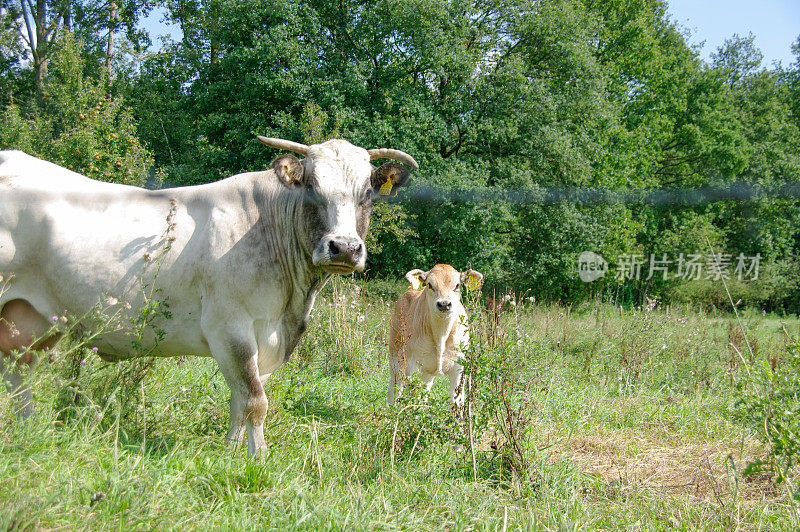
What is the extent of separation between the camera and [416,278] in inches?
230

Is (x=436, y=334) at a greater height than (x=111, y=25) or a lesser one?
lesser

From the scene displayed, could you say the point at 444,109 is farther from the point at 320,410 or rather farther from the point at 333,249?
the point at 333,249

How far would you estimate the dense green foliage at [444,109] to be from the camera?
18.1m

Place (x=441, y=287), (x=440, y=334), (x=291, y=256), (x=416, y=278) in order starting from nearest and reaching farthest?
1. (x=291, y=256)
2. (x=440, y=334)
3. (x=441, y=287)
4. (x=416, y=278)

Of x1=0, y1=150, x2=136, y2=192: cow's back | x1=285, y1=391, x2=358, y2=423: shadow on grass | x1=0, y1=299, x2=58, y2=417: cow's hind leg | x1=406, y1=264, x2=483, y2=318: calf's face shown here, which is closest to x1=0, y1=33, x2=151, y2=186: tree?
x1=0, y1=150, x2=136, y2=192: cow's back

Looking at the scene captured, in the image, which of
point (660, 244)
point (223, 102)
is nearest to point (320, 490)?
point (223, 102)

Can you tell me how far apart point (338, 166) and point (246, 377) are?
1.41 meters

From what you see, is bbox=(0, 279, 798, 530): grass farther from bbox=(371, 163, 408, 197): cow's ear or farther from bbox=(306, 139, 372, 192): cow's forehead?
bbox=(306, 139, 372, 192): cow's forehead

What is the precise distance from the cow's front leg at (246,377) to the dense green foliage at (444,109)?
10681 mm

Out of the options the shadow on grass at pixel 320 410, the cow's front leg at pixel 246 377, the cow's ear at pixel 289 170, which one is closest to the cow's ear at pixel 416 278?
the shadow on grass at pixel 320 410

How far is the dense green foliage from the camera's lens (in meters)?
18.1

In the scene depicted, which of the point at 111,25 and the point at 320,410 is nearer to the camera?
the point at 320,410

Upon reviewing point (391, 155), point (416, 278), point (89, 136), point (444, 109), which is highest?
point (444, 109)

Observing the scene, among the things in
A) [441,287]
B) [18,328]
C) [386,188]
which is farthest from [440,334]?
[18,328]
